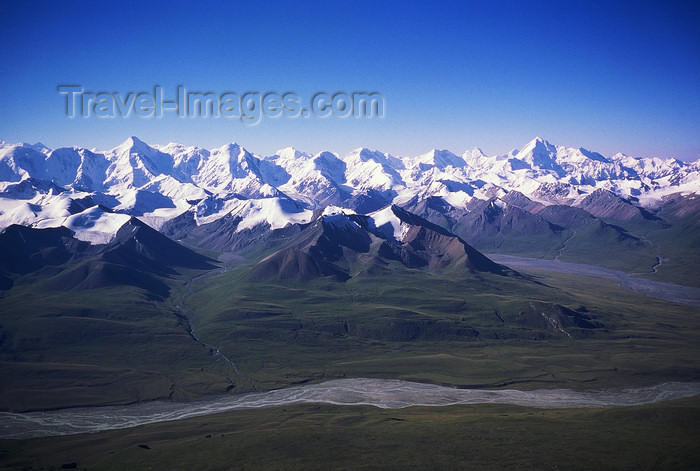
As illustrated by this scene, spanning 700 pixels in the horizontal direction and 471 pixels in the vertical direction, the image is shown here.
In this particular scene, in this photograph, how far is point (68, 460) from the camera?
512 ft

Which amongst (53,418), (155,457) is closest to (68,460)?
(155,457)

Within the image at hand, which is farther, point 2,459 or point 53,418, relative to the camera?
point 53,418

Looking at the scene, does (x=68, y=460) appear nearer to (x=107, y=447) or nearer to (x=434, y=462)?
(x=107, y=447)

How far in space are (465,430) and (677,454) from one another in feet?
183

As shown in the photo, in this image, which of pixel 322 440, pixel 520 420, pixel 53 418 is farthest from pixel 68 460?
pixel 520 420

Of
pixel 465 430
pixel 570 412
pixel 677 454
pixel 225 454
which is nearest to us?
pixel 677 454

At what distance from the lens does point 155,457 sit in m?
153

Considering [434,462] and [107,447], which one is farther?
[107,447]

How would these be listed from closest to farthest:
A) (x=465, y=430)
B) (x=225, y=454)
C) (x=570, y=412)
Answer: (x=225, y=454)
(x=465, y=430)
(x=570, y=412)

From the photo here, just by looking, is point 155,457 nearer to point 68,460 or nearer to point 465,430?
point 68,460

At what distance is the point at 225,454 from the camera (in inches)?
6004

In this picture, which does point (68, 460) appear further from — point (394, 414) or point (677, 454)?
point (677, 454)

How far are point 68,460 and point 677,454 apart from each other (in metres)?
170

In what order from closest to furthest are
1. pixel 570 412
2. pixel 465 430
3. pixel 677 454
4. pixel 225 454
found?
pixel 677 454
pixel 225 454
pixel 465 430
pixel 570 412
